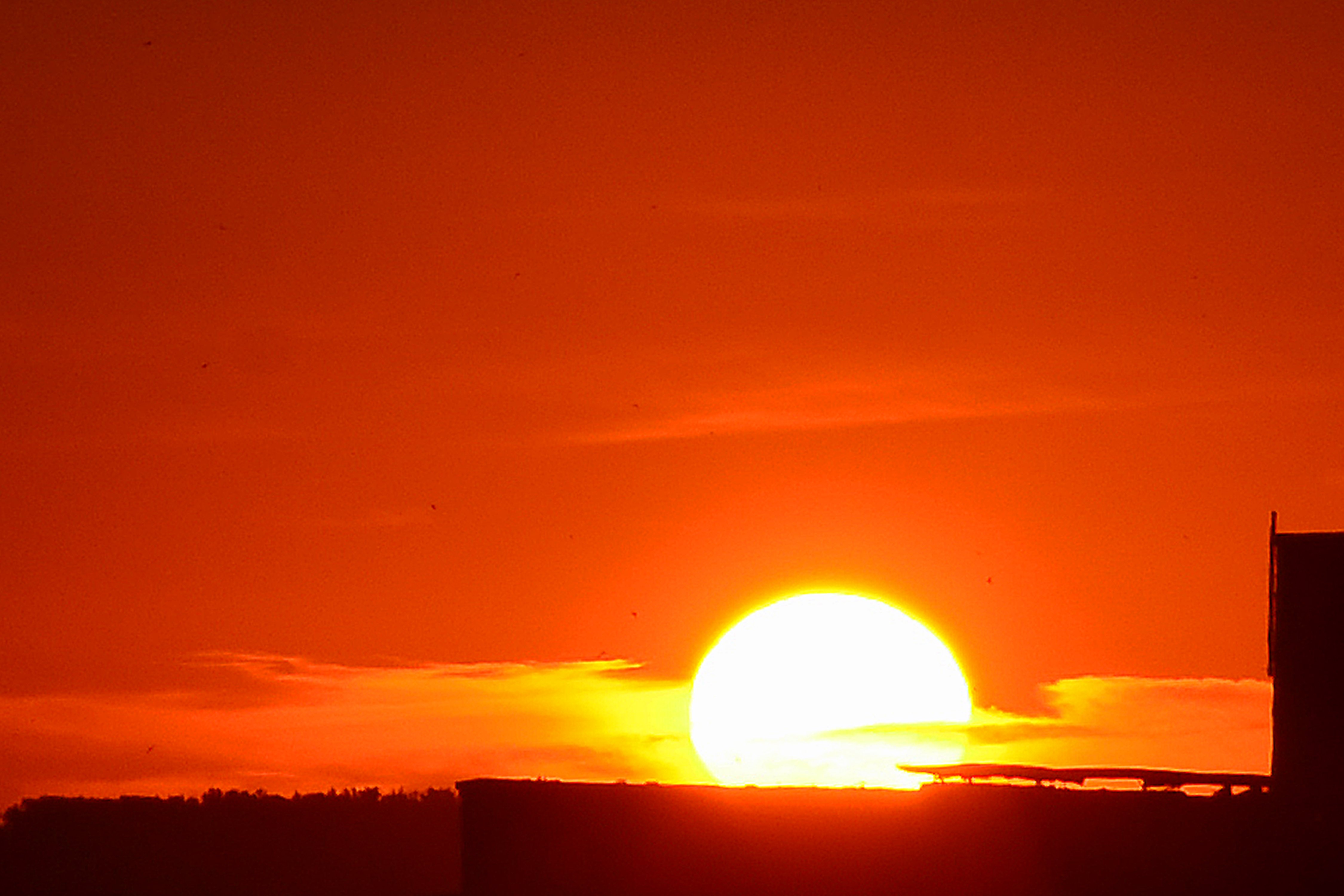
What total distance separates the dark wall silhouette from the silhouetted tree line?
1659 inches

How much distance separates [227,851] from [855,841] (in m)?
52.7

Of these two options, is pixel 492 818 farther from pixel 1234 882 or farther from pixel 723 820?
pixel 1234 882

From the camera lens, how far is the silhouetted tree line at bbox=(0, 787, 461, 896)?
83750 millimetres

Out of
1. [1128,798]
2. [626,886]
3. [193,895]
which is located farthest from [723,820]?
[193,895]

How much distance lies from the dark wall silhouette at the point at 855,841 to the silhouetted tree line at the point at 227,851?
42.1m

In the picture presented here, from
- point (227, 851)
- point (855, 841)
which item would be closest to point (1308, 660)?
point (855, 841)

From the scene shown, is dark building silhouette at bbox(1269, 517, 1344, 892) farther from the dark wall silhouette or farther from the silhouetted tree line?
the silhouetted tree line

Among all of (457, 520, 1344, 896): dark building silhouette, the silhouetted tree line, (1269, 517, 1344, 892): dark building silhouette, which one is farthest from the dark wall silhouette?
the silhouetted tree line

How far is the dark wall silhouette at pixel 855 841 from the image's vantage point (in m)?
35.9

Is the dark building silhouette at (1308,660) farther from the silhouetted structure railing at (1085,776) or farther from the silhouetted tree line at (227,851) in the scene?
the silhouetted tree line at (227,851)

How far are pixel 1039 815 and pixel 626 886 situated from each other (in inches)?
340

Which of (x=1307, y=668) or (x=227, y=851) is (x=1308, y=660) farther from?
(x=227, y=851)

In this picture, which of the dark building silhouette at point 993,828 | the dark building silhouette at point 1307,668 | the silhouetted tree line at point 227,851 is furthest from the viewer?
the silhouetted tree line at point 227,851

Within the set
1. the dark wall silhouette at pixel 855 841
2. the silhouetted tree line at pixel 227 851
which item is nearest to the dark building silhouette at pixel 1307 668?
the dark wall silhouette at pixel 855 841
